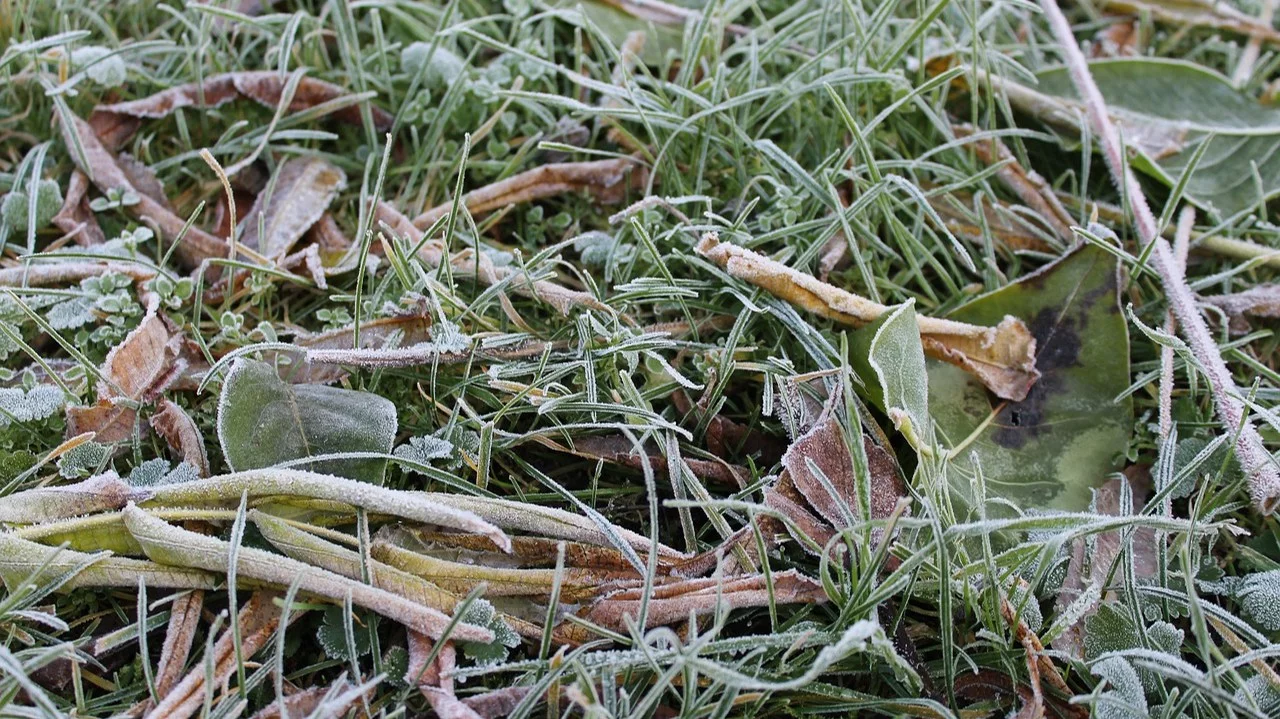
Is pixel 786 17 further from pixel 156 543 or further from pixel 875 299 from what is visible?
pixel 156 543

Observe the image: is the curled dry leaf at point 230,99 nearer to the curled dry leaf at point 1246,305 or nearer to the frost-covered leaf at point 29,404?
the frost-covered leaf at point 29,404

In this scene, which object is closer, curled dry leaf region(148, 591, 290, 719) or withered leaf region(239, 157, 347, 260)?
curled dry leaf region(148, 591, 290, 719)

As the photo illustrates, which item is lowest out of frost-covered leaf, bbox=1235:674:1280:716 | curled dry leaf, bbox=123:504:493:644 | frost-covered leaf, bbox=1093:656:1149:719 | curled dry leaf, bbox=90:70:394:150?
frost-covered leaf, bbox=1235:674:1280:716

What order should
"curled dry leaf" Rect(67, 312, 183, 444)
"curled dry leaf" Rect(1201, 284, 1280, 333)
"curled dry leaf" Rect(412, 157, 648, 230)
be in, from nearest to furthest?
"curled dry leaf" Rect(67, 312, 183, 444)
"curled dry leaf" Rect(1201, 284, 1280, 333)
"curled dry leaf" Rect(412, 157, 648, 230)

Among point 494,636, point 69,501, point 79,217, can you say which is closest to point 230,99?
point 79,217

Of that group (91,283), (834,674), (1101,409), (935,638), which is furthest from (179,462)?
(1101,409)

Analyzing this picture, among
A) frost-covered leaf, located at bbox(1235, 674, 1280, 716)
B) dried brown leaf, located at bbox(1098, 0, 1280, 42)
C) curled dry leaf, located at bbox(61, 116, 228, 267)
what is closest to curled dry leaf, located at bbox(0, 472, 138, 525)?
curled dry leaf, located at bbox(61, 116, 228, 267)

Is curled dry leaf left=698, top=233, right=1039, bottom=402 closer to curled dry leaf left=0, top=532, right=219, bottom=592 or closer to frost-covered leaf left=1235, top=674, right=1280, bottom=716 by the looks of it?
frost-covered leaf left=1235, top=674, right=1280, bottom=716
